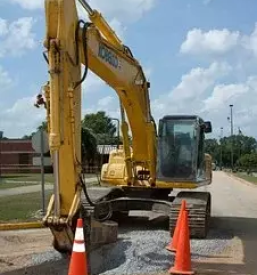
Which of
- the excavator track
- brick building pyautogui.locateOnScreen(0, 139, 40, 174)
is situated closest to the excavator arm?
the excavator track

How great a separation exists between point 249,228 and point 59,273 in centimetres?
777

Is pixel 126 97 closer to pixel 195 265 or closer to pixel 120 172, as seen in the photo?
pixel 120 172

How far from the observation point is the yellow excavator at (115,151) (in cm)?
912

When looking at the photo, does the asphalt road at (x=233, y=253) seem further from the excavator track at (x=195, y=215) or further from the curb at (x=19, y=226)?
the curb at (x=19, y=226)

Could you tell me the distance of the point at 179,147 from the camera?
15.1m

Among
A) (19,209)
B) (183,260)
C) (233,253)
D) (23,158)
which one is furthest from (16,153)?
(183,260)

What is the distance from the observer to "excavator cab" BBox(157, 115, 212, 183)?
586 inches

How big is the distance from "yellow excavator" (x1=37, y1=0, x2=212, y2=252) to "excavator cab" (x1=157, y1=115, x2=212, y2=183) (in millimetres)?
24

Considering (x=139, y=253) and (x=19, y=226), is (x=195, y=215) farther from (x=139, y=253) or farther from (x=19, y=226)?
(x=19, y=226)

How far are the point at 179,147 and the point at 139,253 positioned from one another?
16.0ft

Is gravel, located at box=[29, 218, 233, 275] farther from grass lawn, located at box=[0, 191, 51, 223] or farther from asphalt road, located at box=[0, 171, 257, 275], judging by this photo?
grass lawn, located at box=[0, 191, 51, 223]

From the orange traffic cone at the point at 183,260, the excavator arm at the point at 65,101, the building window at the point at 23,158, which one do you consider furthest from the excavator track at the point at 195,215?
→ the building window at the point at 23,158

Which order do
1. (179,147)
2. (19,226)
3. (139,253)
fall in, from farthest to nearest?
(19,226), (179,147), (139,253)

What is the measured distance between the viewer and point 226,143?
16538cm
